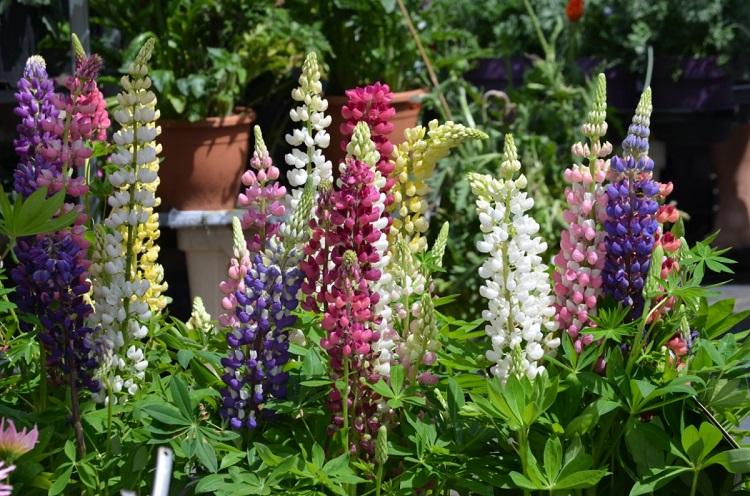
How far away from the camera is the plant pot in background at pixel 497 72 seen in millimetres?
4570

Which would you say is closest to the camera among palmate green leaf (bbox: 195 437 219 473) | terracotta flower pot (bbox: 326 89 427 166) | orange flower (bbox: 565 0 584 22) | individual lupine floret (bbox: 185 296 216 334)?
palmate green leaf (bbox: 195 437 219 473)

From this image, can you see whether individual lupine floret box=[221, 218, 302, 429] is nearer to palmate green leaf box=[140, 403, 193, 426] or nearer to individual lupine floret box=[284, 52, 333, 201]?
palmate green leaf box=[140, 403, 193, 426]

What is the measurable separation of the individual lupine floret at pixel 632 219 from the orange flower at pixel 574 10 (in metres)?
2.67

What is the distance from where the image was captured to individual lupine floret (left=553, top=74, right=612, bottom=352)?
1438 mm

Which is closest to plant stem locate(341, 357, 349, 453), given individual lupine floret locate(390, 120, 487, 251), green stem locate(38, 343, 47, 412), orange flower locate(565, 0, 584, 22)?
individual lupine floret locate(390, 120, 487, 251)

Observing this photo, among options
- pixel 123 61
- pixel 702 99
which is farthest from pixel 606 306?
pixel 702 99

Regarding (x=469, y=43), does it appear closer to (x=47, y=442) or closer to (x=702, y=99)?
(x=702, y=99)

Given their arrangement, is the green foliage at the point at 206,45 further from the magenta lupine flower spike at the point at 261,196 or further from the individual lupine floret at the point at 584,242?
the individual lupine floret at the point at 584,242

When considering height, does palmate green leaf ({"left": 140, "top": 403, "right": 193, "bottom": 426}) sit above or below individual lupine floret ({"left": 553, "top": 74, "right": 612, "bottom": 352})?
below

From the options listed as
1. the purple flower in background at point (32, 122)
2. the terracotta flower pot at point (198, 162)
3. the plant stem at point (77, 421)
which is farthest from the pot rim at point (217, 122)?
the plant stem at point (77, 421)

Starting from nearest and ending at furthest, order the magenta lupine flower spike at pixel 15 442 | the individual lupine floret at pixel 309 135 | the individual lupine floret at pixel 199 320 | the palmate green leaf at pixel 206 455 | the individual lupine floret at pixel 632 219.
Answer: the magenta lupine flower spike at pixel 15 442, the palmate green leaf at pixel 206 455, the individual lupine floret at pixel 632 219, the individual lupine floret at pixel 309 135, the individual lupine floret at pixel 199 320

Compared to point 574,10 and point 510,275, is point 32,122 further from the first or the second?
point 574,10

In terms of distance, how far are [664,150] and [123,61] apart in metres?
2.31

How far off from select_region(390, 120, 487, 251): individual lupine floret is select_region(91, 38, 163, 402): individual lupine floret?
31 cm
